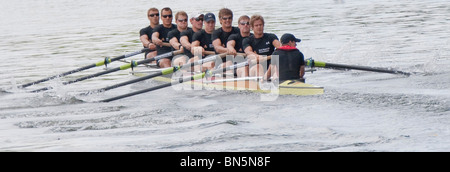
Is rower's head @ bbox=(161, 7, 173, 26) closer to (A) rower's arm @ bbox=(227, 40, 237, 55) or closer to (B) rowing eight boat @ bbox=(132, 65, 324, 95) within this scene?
(B) rowing eight boat @ bbox=(132, 65, 324, 95)

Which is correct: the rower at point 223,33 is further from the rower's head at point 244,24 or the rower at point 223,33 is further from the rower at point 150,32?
the rower at point 150,32

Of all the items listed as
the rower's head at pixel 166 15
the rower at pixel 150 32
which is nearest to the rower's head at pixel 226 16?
the rower's head at pixel 166 15

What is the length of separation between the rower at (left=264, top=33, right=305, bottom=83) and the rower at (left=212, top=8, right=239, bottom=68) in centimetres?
175

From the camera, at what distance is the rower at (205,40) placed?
610 inches

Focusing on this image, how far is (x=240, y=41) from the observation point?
14453 millimetres

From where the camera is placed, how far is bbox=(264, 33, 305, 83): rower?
504 inches

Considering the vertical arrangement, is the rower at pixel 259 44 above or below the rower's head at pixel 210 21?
below

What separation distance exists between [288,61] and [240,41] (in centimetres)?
186

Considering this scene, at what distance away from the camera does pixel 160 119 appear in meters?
11.5

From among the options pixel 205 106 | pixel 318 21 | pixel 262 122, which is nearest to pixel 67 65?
pixel 205 106

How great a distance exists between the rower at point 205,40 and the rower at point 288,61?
2811mm

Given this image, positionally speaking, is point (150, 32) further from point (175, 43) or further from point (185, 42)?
point (185, 42)

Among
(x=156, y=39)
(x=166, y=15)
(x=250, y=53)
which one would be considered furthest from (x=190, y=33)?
(x=250, y=53)

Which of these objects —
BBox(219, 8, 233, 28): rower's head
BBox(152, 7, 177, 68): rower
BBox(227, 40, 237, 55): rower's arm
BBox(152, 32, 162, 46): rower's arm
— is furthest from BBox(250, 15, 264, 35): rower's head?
BBox(152, 32, 162, 46): rower's arm
